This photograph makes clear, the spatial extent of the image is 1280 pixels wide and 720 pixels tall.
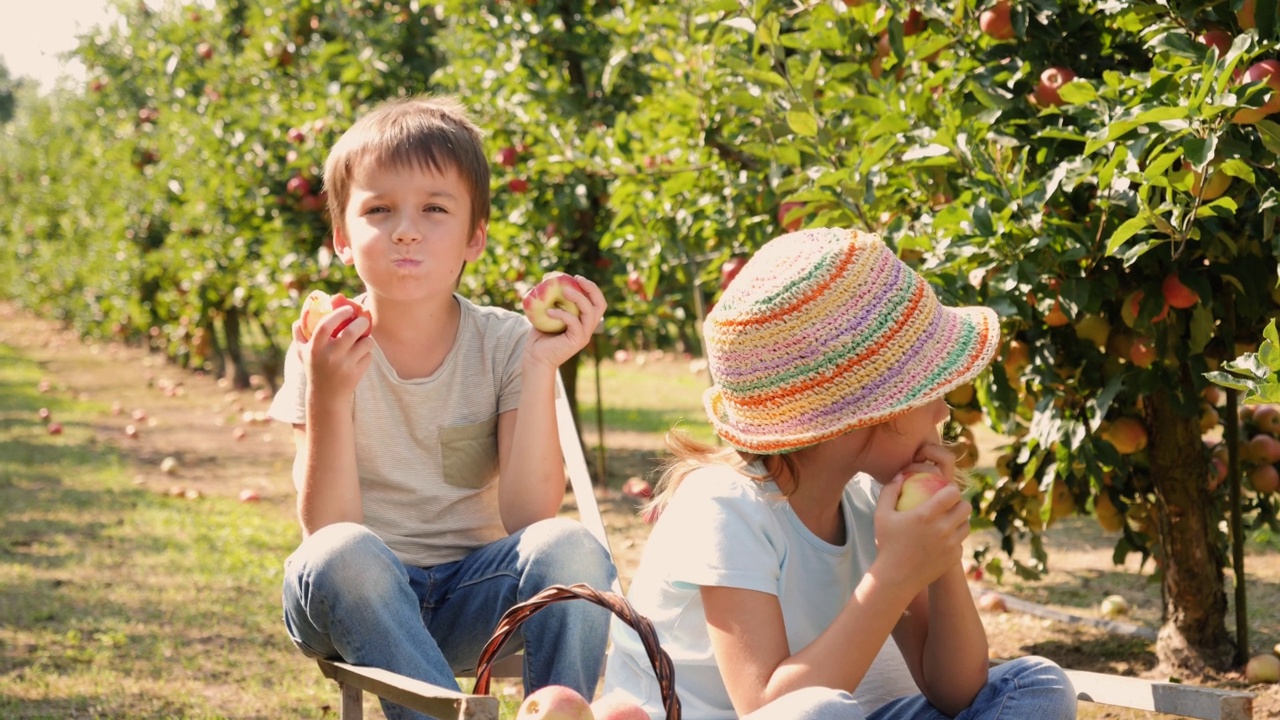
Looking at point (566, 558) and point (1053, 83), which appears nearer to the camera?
point (566, 558)

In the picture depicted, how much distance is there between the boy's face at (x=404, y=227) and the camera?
2.20 meters

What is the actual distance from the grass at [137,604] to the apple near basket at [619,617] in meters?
1.91

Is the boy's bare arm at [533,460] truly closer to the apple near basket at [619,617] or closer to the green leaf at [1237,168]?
the apple near basket at [619,617]

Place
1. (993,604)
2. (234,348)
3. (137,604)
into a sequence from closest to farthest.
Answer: (993,604) → (137,604) → (234,348)

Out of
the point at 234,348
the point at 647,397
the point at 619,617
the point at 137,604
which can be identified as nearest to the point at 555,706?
the point at 619,617

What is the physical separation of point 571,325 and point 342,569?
1.98 feet

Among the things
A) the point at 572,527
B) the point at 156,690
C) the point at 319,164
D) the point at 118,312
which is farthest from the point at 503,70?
the point at 118,312

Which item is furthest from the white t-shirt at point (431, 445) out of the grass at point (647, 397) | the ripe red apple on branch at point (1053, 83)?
the grass at point (647, 397)

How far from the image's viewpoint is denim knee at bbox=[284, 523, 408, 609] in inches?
74.6

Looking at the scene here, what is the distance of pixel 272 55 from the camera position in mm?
8242

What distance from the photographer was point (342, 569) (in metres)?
1.90

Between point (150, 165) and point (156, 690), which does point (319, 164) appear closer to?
point (156, 690)

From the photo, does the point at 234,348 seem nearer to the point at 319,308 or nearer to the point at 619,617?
the point at 319,308

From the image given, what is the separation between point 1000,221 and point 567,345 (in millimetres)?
915
